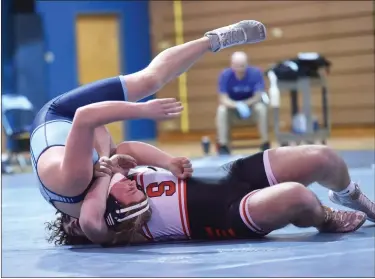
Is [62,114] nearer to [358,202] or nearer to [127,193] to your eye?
[127,193]

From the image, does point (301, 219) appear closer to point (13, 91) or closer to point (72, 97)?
point (72, 97)

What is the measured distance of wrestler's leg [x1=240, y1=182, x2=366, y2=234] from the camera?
1705 mm

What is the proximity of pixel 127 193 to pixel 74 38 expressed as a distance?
7.14 metres

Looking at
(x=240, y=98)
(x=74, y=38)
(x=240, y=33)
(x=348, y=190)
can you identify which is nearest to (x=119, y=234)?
(x=348, y=190)

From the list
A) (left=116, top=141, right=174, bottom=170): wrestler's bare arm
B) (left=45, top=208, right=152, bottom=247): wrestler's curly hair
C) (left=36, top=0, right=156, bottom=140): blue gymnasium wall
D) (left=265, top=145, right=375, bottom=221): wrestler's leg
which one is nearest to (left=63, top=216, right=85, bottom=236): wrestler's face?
(left=45, top=208, right=152, bottom=247): wrestler's curly hair

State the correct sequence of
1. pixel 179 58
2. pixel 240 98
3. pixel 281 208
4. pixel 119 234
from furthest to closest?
pixel 240 98 → pixel 179 58 → pixel 119 234 → pixel 281 208

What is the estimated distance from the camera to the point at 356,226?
73.8 inches

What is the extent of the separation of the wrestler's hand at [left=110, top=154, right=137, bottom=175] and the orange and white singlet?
0.04 metres

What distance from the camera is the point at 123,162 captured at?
1.90 meters

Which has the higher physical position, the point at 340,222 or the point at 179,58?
the point at 179,58

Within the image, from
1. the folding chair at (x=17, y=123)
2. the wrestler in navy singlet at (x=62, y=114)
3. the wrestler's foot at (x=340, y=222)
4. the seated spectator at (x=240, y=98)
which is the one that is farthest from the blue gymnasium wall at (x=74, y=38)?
the wrestler's foot at (x=340, y=222)

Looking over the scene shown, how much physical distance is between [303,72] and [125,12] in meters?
3.90

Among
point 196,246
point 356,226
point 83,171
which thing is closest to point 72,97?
point 83,171

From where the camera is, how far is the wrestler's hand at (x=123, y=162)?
1.87m
